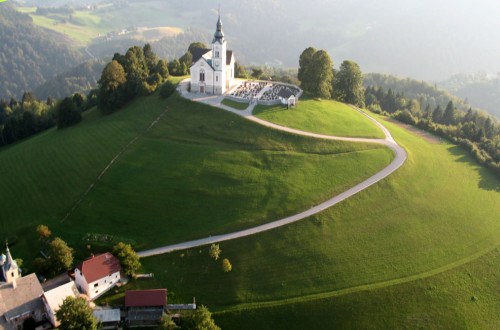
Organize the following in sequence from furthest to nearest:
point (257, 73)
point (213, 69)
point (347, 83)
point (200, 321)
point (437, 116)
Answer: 1. point (437, 116)
2. point (257, 73)
3. point (347, 83)
4. point (213, 69)
5. point (200, 321)

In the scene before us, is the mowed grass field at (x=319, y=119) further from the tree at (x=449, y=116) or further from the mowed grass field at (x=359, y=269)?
the tree at (x=449, y=116)

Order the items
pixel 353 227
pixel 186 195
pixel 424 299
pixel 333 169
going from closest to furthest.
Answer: pixel 424 299 → pixel 353 227 → pixel 186 195 → pixel 333 169

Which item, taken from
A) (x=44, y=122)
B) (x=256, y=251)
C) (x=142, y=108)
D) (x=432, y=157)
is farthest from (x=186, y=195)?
(x=44, y=122)

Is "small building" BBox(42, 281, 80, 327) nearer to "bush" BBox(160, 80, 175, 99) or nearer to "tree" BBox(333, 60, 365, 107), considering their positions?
"bush" BBox(160, 80, 175, 99)

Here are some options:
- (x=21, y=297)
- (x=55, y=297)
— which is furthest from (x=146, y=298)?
(x=21, y=297)

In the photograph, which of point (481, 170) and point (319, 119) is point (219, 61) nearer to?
point (319, 119)

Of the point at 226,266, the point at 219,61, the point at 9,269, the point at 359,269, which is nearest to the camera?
the point at 9,269

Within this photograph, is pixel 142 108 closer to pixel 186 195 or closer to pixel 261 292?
pixel 186 195
